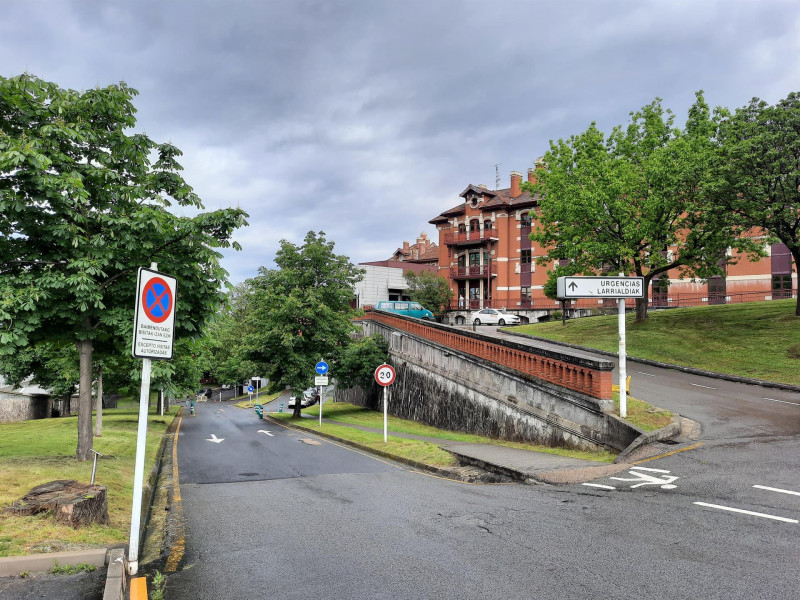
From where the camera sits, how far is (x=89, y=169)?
9781 millimetres

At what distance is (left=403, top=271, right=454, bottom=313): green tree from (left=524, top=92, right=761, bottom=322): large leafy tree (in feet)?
73.7

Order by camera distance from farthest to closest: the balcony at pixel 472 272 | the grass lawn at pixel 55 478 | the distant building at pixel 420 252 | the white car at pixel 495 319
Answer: the distant building at pixel 420 252, the balcony at pixel 472 272, the white car at pixel 495 319, the grass lawn at pixel 55 478

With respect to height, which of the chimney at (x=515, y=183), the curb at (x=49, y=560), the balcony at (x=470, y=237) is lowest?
the curb at (x=49, y=560)

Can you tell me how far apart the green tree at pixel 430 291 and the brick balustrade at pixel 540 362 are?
31.2m

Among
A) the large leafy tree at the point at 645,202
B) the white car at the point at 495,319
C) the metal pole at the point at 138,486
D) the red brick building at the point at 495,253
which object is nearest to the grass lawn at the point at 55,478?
the metal pole at the point at 138,486

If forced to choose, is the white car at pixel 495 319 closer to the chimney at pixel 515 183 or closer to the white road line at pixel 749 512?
the chimney at pixel 515 183

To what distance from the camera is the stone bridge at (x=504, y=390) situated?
11.5m

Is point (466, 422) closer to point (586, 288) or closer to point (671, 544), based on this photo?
point (586, 288)

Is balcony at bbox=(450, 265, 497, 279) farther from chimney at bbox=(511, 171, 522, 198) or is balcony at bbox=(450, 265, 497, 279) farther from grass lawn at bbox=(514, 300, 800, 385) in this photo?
grass lawn at bbox=(514, 300, 800, 385)

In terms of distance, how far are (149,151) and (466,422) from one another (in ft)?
41.9

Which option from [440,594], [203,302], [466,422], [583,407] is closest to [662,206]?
[466,422]

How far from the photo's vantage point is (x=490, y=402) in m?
15.9

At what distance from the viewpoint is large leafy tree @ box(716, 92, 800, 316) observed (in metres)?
21.6

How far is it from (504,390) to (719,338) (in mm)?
15748
